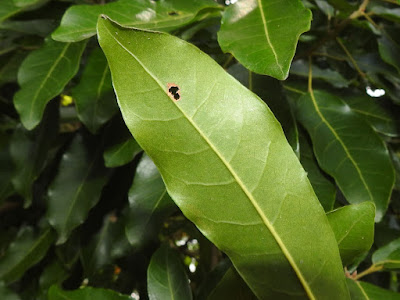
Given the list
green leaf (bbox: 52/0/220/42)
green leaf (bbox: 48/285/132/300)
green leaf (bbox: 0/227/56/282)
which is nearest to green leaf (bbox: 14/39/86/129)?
green leaf (bbox: 52/0/220/42)

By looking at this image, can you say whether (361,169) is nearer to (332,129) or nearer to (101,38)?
(332,129)

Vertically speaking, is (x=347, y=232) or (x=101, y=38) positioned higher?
(x=101, y=38)

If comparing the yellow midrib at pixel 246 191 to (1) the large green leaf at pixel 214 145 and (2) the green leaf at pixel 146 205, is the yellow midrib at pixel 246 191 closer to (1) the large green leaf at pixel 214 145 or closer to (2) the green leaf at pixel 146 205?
(1) the large green leaf at pixel 214 145

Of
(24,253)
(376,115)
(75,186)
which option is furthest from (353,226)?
(24,253)

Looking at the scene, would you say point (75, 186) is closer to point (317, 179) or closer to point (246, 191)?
point (317, 179)

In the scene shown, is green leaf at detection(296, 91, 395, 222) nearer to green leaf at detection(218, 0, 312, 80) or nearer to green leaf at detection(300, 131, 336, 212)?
green leaf at detection(300, 131, 336, 212)

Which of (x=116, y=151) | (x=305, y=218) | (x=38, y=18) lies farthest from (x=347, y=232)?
(x=38, y=18)

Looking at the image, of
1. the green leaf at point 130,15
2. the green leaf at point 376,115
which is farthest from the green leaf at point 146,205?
the green leaf at point 376,115

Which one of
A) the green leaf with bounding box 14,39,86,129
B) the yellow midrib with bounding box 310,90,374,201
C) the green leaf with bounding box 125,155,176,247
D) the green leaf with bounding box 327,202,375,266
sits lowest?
the green leaf with bounding box 125,155,176,247
